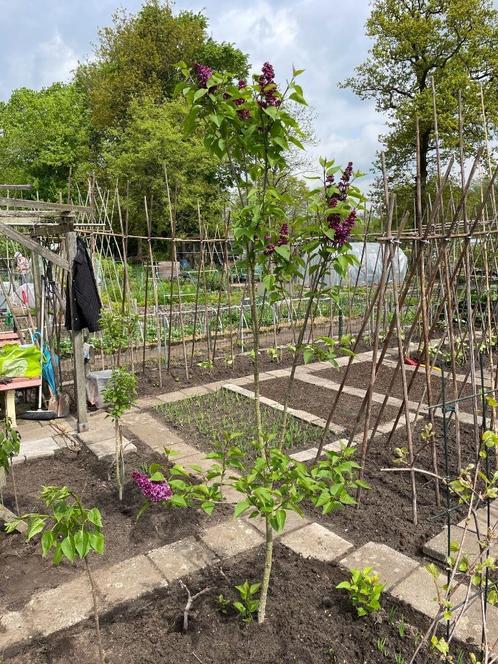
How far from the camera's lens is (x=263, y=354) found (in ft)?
25.7

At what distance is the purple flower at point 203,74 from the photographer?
1.71m

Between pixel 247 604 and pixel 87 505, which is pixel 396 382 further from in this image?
pixel 247 604

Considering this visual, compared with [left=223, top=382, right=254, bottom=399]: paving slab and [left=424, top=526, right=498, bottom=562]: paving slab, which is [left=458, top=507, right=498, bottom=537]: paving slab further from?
[left=223, top=382, right=254, bottom=399]: paving slab

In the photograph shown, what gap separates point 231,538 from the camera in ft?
9.47

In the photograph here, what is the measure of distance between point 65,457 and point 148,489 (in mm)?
2607

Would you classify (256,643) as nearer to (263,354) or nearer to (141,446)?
(141,446)

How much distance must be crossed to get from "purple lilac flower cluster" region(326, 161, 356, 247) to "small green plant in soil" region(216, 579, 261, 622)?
165 centimetres

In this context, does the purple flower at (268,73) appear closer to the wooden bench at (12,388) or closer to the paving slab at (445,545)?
the paving slab at (445,545)

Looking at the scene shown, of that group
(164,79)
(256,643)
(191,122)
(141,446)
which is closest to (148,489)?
(256,643)

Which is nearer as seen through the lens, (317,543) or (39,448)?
(317,543)

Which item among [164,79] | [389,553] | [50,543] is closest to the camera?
[50,543]

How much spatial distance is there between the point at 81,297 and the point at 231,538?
299 centimetres

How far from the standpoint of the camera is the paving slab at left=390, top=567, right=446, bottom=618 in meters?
2.25

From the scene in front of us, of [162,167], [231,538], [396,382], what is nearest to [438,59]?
[162,167]
